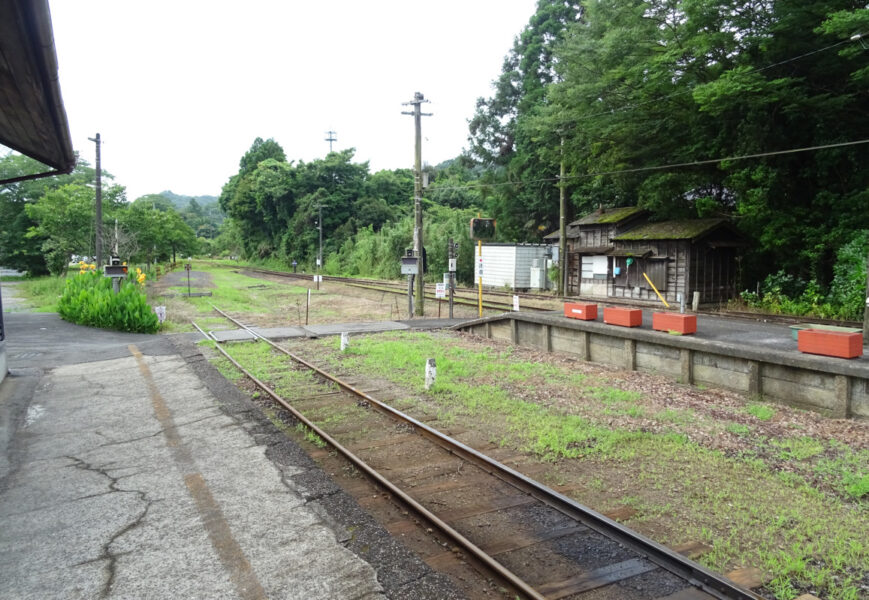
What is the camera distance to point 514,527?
16.9ft

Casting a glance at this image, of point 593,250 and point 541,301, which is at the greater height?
point 593,250

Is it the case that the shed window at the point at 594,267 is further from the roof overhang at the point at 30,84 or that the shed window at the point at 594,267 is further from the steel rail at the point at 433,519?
the roof overhang at the point at 30,84

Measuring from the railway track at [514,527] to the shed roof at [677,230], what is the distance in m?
17.9

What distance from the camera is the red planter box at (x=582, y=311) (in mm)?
13359

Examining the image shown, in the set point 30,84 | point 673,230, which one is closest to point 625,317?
point 30,84

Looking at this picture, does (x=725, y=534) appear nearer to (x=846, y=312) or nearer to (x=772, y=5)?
(x=846, y=312)

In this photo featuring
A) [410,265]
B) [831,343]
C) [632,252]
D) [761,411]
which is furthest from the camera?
[632,252]

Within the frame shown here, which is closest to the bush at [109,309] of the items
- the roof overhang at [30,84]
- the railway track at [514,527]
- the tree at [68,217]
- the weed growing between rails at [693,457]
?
the roof overhang at [30,84]

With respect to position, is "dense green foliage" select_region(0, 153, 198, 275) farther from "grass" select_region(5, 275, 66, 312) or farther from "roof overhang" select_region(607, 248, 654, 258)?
"roof overhang" select_region(607, 248, 654, 258)

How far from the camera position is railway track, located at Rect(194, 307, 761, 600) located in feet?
13.8

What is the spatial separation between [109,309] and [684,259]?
21634 mm

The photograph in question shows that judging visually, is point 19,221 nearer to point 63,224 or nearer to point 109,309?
point 63,224

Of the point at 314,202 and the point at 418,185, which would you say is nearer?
the point at 418,185

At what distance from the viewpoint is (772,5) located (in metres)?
18.3
